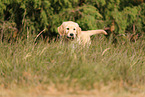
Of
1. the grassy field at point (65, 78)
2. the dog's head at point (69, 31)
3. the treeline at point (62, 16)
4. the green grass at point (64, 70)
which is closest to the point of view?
the grassy field at point (65, 78)

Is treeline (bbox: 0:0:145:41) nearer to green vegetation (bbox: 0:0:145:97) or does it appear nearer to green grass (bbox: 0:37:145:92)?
green vegetation (bbox: 0:0:145:97)

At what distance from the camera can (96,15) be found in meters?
8.39

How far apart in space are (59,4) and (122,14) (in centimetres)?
251

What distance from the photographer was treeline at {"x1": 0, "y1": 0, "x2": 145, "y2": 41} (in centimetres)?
763

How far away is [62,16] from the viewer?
7.96m

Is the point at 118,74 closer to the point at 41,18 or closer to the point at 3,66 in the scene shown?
the point at 3,66

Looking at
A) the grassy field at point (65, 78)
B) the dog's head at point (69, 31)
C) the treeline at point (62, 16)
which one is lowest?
the grassy field at point (65, 78)

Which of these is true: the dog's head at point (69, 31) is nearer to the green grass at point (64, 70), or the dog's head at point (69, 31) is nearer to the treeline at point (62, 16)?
the green grass at point (64, 70)

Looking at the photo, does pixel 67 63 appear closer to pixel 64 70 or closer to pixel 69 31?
pixel 64 70

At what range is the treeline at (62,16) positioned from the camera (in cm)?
763

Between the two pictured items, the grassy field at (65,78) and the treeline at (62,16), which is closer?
the grassy field at (65,78)

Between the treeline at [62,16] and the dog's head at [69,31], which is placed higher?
the treeline at [62,16]

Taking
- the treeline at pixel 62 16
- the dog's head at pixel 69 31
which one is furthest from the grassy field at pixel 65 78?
the treeline at pixel 62 16

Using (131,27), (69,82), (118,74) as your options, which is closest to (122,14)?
(131,27)
